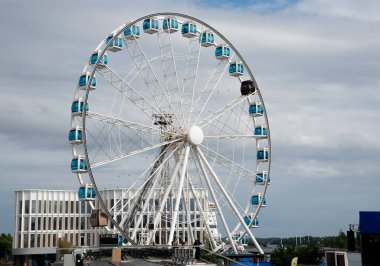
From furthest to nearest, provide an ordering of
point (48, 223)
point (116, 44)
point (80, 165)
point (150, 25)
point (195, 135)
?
point (48, 223) < point (150, 25) < point (195, 135) < point (116, 44) < point (80, 165)

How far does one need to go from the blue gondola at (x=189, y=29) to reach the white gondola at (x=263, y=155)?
1058 cm

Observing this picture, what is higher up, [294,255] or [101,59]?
[101,59]

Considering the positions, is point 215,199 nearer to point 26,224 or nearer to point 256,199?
point 256,199

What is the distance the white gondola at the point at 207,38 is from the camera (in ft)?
143

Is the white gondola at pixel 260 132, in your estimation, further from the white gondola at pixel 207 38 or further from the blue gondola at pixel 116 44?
the blue gondola at pixel 116 44

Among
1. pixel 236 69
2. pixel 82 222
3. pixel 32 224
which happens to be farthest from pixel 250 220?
pixel 82 222

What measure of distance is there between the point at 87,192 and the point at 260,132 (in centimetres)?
1550

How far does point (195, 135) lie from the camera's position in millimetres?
40250

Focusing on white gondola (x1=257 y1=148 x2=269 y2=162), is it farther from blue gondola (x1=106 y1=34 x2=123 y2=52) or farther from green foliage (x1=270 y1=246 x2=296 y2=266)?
blue gondola (x1=106 y1=34 x2=123 y2=52)

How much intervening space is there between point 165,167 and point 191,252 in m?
13.8

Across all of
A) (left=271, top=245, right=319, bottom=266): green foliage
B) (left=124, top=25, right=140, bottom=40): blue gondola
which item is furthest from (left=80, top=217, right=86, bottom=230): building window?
(left=124, top=25, right=140, bottom=40): blue gondola

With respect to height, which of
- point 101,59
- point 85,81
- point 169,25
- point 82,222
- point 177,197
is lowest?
point 82,222

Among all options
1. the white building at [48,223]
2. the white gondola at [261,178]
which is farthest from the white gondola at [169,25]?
the white building at [48,223]

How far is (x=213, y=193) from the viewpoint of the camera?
4131 centimetres
